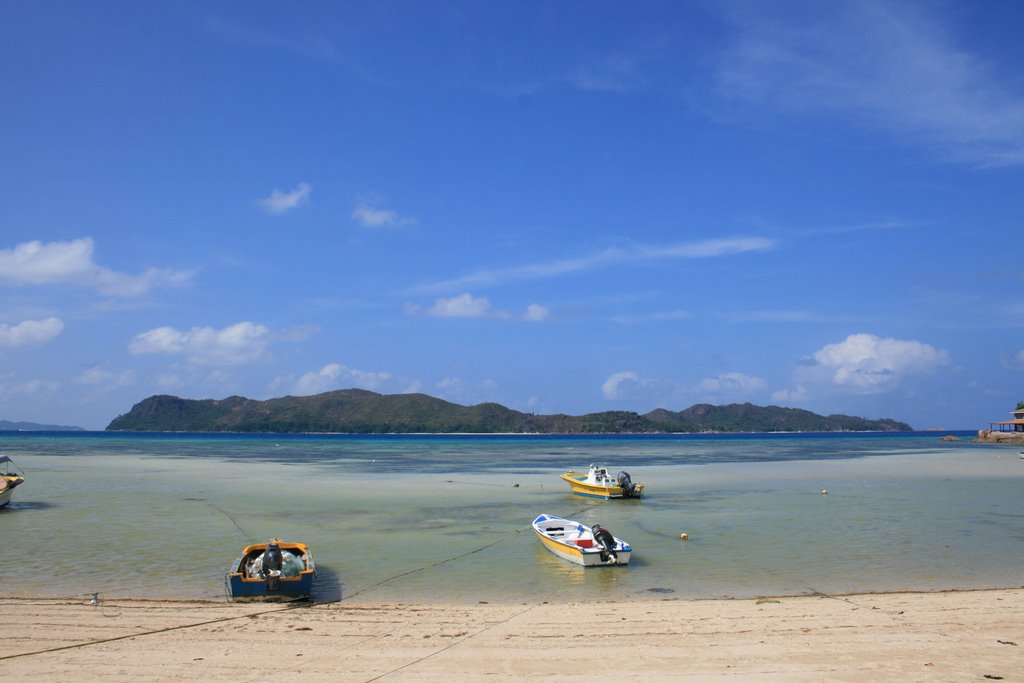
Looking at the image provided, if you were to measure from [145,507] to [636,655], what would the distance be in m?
28.0

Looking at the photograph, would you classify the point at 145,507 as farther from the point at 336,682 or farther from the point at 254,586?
the point at 336,682

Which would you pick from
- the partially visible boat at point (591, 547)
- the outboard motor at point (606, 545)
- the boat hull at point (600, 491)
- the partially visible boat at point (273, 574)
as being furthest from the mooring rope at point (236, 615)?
the boat hull at point (600, 491)

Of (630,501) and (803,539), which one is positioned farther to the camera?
(630,501)

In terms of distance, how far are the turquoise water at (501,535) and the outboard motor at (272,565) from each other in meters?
1.21

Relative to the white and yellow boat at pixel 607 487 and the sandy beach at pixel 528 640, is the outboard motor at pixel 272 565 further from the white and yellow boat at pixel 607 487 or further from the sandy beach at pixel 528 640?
the white and yellow boat at pixel 607 487

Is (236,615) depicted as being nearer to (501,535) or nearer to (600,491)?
(501,535)

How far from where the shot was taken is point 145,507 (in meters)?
32.1

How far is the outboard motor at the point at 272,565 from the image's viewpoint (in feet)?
51.4

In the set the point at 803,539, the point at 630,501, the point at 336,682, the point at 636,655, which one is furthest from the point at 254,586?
the point at 630,501

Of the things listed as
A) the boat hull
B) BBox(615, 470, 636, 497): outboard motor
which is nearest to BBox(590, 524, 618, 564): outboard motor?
the boat hull

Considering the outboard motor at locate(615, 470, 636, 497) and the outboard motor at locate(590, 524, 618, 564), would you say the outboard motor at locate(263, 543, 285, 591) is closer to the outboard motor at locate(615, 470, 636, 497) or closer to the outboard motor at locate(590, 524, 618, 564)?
the outboard motor at locate(590, 524, 618, 564)

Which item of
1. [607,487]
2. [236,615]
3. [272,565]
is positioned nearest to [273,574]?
[272,565]

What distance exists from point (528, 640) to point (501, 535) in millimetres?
12571

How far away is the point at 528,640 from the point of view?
12.4 m
